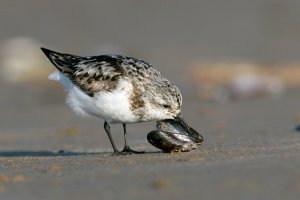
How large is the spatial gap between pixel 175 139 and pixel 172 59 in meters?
10.4

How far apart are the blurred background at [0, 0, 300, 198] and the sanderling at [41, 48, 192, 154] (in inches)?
31.0

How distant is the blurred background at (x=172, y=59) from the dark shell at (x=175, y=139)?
27.2 inches

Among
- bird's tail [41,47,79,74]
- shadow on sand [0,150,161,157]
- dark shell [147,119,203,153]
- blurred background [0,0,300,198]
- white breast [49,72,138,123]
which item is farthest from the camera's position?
blurred background [0,0,300,198]

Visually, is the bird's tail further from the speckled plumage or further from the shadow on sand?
the shadow on sand

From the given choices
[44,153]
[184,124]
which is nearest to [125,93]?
[184,124]

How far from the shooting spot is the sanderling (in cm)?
760

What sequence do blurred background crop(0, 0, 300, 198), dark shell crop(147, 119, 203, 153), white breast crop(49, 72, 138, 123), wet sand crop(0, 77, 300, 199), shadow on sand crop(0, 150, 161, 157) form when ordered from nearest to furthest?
wet sand crop(0, 77, 300, 199) < dark shell crop(147, 119, 203, 153) < white breast crop(49, 72, 138, 123) < shadow on sand crop(0, 150, 161, 157) < blurred background crop(0, 0, 300, 198)

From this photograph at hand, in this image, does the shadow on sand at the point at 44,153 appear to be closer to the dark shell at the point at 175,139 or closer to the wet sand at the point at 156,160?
the wet sand at the point at 156,160

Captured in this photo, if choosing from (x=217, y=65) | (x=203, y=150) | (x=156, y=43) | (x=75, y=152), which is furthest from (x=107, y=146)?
(x=156, y=43)

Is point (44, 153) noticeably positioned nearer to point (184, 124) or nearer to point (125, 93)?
point (125, 93)

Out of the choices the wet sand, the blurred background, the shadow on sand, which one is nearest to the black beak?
the wet sand

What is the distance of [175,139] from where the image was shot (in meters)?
7.49

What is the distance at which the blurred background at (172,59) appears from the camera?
33.5ft

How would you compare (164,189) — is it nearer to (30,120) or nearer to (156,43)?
(30,120)
